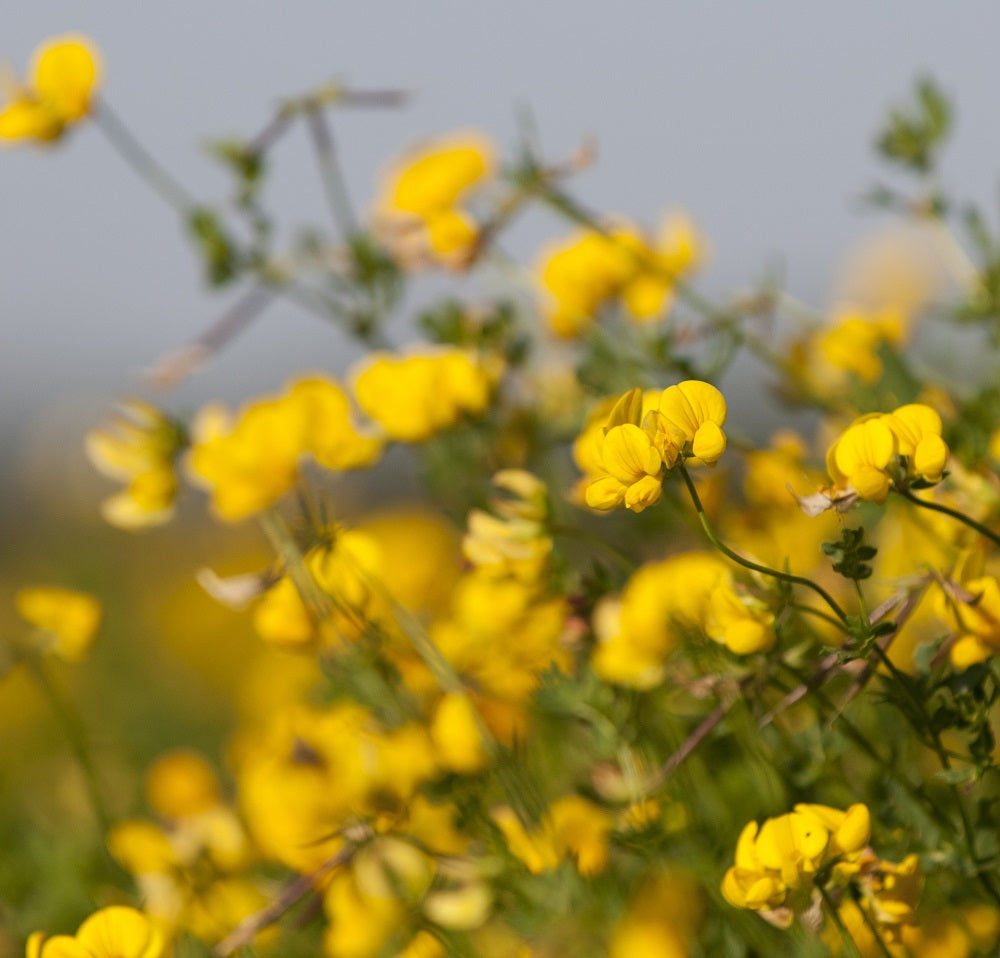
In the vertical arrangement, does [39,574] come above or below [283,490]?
below

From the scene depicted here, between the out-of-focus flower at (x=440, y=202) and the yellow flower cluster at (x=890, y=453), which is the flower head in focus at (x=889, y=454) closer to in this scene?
the yellow flower cluster at (x=890, y=453)

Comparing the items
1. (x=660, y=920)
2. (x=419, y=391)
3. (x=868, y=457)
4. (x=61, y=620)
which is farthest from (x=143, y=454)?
(x=868, y=457)

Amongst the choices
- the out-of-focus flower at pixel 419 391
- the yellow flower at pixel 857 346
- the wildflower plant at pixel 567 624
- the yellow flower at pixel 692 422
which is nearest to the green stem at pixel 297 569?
the wildflower plant at pixel 567 624

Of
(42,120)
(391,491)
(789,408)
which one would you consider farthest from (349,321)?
(391,491)

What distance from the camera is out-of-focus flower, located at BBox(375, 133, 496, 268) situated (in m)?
1.47

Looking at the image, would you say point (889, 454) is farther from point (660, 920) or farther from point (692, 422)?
point (660, 920)

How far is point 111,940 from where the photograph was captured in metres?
0.85

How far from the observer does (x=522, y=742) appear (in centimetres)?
114

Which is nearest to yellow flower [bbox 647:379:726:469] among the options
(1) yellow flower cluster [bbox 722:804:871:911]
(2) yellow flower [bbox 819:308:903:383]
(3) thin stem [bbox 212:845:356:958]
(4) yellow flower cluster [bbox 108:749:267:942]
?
(1) yellow flower cluster [bbox 722:804:871:911]

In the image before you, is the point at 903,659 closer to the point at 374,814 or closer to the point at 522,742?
the point at 522,742

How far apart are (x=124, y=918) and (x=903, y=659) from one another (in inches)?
27.1

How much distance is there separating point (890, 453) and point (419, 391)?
1.88ft

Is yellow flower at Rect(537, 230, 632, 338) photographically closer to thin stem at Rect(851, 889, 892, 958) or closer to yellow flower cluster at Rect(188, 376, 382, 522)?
yellow flower cluster at Rect(188, 376, 382, 522)

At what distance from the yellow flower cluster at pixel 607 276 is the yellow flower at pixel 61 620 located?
56 cm
